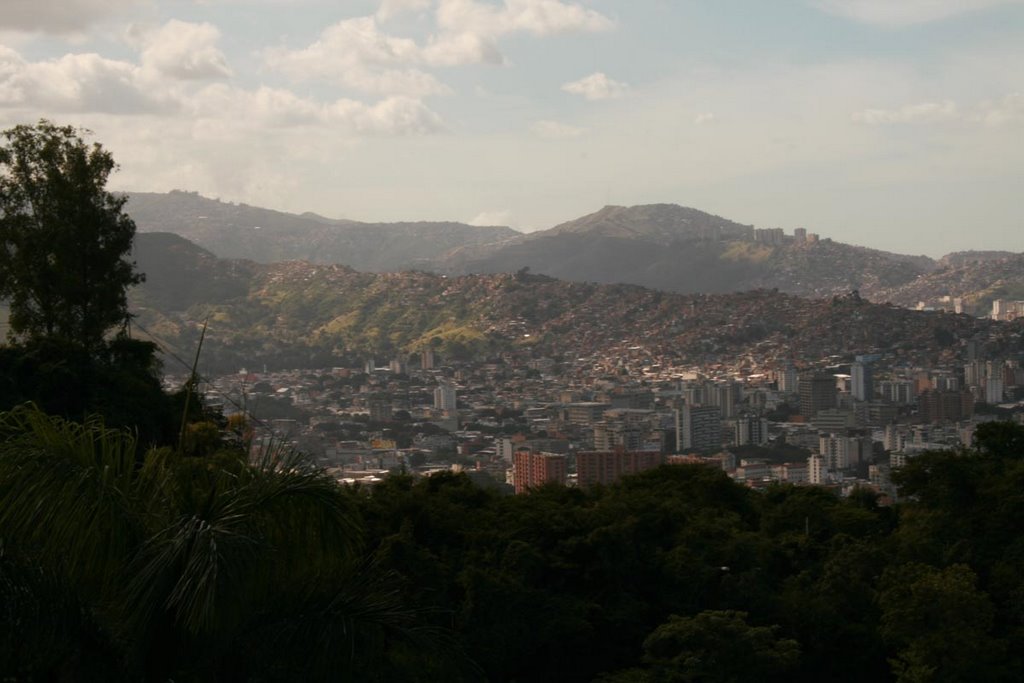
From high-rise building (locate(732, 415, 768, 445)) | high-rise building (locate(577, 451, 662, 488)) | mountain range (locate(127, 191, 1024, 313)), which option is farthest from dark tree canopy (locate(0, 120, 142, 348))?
mountain range (locate(127, 191, 1024, 313))

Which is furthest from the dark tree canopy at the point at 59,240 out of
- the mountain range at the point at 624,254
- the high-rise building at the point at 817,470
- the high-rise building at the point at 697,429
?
the mountain range at the point at 624,254

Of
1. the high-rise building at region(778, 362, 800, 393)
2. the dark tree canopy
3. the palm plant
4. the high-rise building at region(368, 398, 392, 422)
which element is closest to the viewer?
the palm plant

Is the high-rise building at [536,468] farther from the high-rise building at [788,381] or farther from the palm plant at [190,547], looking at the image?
the high-rise building at [788,381]

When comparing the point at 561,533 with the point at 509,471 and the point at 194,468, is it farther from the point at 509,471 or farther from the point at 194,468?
the point at 509,471

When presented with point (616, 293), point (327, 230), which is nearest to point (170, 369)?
point (616, 293)

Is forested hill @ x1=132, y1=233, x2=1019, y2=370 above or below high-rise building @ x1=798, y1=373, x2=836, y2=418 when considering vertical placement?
above

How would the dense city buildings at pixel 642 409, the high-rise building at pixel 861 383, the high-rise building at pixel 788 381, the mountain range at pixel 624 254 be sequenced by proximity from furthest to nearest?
1. the mountain range at pixel 624 254
2. the high-rise building at pixel 788 381
3. the high-rise building at pixel 861 383
4. the dense city buildings at pixel 642 409

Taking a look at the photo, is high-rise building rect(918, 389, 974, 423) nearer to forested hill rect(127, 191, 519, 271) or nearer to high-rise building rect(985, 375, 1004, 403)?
high-rise building rect(985, 375, 1004, 403)
